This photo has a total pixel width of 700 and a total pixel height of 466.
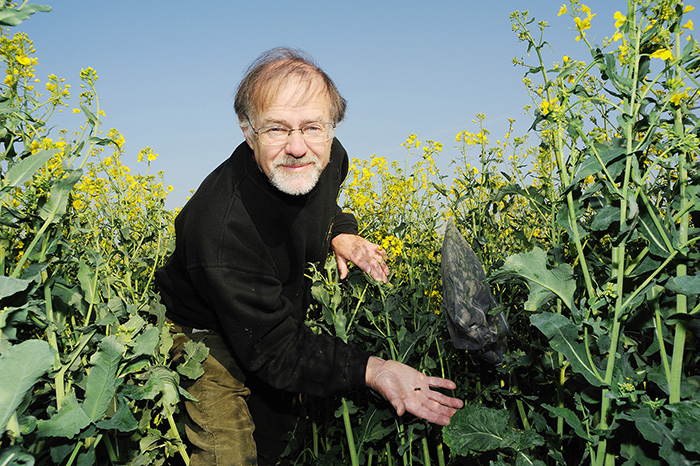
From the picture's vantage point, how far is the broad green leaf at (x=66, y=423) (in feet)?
4.41

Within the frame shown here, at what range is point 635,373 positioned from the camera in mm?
1575

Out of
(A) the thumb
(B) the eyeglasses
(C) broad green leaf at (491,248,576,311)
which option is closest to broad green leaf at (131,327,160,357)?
(C) broad green leaf at (491,248,576,311)

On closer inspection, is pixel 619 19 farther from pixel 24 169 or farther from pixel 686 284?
pixel 24 169

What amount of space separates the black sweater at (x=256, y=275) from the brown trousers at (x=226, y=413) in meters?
0.20

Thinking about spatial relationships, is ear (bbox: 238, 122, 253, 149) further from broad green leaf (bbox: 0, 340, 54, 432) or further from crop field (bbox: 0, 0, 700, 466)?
broad green leaf (bbox: 0, 340, 54, 432)

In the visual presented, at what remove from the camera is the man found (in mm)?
2617

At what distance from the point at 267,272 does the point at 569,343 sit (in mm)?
1615

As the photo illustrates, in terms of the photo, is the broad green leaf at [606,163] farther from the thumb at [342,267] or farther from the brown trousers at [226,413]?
the brown trousers at [226,413]

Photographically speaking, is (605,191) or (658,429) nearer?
(658,429)

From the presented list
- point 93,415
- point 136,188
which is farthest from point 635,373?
point 136,188

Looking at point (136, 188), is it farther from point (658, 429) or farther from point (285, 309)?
point (658, 429)

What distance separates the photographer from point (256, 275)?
2.71 metres

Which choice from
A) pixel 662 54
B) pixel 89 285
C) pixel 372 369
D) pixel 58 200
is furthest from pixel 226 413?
pixel 662 54

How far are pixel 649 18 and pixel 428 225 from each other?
166cm
